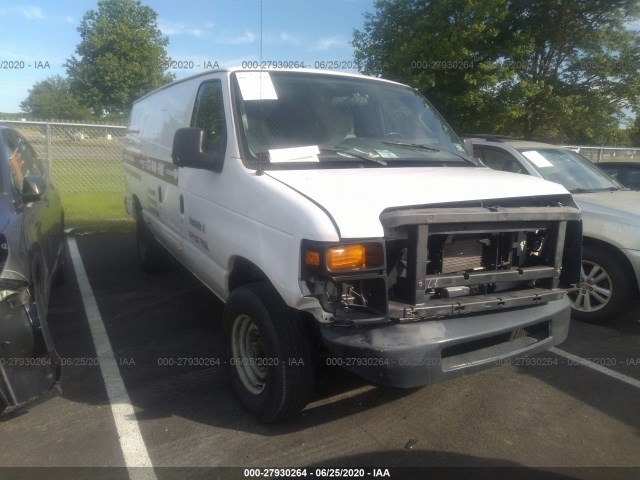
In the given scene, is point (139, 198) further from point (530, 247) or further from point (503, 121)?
point (503, 121)

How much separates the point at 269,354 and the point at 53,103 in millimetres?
38534

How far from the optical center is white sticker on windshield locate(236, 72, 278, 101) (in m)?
3.54

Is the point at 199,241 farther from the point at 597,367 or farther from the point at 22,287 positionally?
the point at 597,367

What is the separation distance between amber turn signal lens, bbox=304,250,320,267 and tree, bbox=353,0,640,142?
10.6 meters

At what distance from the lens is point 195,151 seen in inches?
134

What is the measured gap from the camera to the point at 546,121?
1408cm

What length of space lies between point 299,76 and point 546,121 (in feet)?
40.4

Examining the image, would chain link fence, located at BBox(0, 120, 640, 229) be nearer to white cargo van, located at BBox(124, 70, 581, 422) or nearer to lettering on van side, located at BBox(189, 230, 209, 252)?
lettering on van side, located at BBox(189, 230, 209, 252)

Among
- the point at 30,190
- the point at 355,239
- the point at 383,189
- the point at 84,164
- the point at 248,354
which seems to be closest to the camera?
the point at 355,239

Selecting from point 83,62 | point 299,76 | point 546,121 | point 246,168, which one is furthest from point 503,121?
point 83,62

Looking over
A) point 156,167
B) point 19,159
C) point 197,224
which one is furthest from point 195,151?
point 19,159

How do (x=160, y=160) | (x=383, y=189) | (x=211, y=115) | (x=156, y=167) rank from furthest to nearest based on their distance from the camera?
(x=156, y=167)
(x=160, y=160)
(x=211, y=115)
(x=383, y=189)

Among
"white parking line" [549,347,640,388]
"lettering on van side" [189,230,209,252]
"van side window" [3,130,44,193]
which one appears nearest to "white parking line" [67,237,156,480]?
"lettering on van side" [189,230,209,252]

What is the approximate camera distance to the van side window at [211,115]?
3.60 meters
